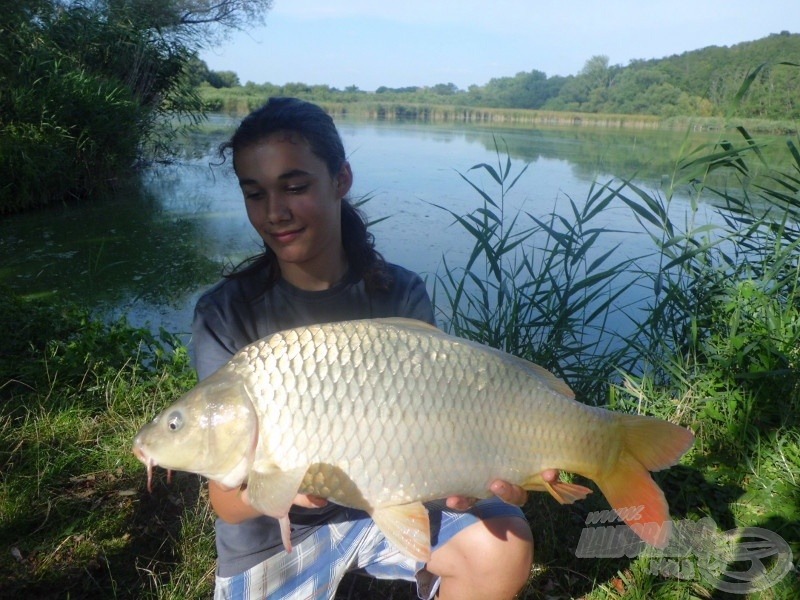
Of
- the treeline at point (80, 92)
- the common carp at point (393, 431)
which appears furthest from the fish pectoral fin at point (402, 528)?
the treeline at point (80, 92)

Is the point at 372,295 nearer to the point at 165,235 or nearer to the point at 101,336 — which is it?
the point at 101,336

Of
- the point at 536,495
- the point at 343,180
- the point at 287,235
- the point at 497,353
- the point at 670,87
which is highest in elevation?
the point at 670,87

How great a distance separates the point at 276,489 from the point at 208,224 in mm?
6495

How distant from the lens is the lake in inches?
180

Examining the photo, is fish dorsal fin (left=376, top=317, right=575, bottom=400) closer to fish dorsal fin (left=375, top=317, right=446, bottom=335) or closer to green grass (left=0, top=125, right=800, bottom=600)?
fish dorsal fin (left=375, top=317, right=446, bottom=335)

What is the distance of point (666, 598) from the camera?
1471 mm

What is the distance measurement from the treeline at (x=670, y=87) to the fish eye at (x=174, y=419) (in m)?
2.26

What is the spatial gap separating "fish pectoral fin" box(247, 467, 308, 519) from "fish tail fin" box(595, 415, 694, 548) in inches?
20.8

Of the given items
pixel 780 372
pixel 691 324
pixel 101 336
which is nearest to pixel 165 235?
pixel 101 336

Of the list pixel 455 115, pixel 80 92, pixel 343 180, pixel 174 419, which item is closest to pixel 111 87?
pixel 80 92

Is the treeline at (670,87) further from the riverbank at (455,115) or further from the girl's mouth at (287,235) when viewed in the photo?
the girl's mouth at (287,235)

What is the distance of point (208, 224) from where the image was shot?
278 inches

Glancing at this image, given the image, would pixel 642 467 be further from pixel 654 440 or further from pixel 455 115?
pixel 455 115

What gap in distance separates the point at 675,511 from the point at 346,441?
3.99 feet
